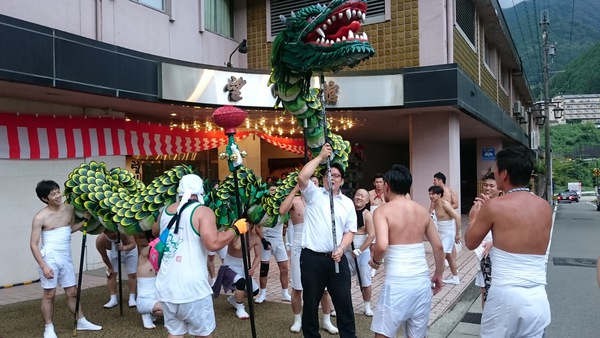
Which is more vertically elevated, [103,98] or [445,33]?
[445,33]

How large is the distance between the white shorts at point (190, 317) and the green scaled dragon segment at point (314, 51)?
1758 millimetres

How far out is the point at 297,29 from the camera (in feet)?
13.0

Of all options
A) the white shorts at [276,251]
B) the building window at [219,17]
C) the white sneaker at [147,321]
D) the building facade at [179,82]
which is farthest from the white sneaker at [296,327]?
the building window at [219,17]

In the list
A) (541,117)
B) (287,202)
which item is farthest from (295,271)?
(541,117)

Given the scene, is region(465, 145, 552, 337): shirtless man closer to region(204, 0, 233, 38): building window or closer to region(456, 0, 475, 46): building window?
region(456, 0, 475, 46): building window

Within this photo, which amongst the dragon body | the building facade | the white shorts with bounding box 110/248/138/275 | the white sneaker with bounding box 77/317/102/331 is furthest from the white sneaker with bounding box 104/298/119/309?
the building facade

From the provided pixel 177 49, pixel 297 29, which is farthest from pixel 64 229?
pixel 177 49

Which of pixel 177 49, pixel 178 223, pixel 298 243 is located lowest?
pixel 298 243

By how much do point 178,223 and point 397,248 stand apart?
67.9 inches

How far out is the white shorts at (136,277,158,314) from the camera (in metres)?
5.56

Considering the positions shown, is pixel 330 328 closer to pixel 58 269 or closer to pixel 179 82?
pixel 58 269

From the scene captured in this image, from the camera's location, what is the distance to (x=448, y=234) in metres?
7.60

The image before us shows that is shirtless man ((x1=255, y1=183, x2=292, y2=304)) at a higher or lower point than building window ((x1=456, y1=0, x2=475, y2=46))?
lower

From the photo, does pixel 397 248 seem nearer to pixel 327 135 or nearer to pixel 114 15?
pixel 327 135
